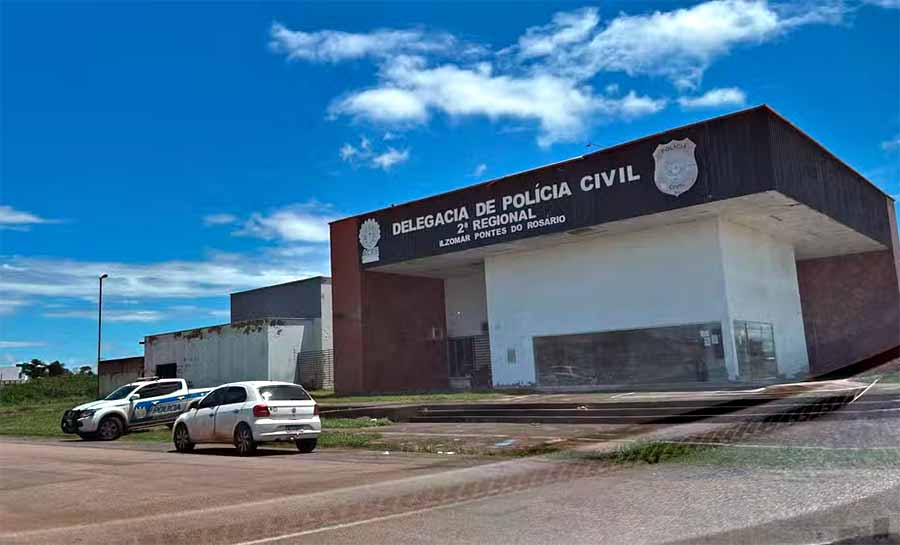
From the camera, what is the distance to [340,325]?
3359cm

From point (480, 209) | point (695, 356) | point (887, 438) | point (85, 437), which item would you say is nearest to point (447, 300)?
point (480, 209)

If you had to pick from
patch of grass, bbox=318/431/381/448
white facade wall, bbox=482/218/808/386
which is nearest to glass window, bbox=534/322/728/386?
white facade wall, bbox=482/218/808/386

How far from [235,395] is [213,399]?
836 millimetres

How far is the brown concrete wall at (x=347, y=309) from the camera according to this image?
3281 centimetres

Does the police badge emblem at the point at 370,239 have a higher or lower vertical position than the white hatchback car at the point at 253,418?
higher

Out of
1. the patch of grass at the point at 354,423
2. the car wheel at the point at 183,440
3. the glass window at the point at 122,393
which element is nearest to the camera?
the car wheel at the point at 183,440

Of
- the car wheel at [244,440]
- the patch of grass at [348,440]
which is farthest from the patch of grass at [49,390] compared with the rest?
the car wheel at [244,440]

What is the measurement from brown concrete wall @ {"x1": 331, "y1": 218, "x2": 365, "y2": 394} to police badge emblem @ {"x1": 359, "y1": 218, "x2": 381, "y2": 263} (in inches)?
16.4

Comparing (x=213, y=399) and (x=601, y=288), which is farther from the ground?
(x=601, y=288)

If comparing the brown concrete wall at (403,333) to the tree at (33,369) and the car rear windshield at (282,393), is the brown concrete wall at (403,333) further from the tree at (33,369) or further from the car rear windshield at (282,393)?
the tree at (33,369)

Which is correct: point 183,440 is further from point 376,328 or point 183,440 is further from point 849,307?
point 849,307

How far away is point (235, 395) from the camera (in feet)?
51.4

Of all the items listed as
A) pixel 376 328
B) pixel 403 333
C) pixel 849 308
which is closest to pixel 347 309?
pixel 376 328

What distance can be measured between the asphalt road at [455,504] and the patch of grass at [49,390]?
46442 millimetres
